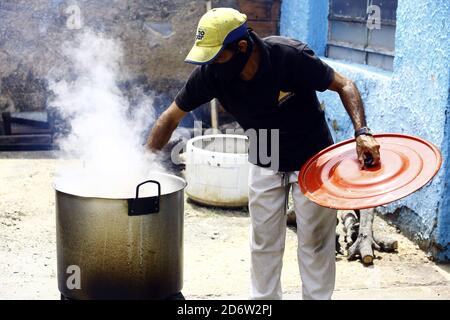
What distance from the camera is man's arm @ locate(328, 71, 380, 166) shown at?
10.6ft

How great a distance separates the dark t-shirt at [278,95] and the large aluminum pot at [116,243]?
643 mm

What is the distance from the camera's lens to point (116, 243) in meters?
3.63

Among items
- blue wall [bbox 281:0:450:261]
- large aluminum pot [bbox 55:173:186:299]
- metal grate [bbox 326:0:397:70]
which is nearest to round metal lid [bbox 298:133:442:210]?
large aluminum pot [bbox 55:173:186:299]

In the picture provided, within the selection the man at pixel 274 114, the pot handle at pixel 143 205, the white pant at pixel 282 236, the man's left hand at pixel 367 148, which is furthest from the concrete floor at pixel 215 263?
the man's left hand at pixel 367 148

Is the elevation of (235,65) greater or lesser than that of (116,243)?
greater

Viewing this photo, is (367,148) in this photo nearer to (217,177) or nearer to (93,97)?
(217,177)

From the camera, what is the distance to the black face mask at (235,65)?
10.9 ft

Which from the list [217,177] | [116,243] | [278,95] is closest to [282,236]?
[278,95]

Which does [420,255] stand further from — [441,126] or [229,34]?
[229,34]

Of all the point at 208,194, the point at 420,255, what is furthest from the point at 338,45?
Result: the point at 420,255

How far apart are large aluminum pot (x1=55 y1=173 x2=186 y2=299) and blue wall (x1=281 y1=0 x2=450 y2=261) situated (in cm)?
225

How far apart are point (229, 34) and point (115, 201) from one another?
1.18 m

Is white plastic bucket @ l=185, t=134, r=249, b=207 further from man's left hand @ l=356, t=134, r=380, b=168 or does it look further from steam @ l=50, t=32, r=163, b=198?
man's left hand @ l=356, t=134, r=380, b=168

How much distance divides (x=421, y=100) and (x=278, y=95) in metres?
2.14
